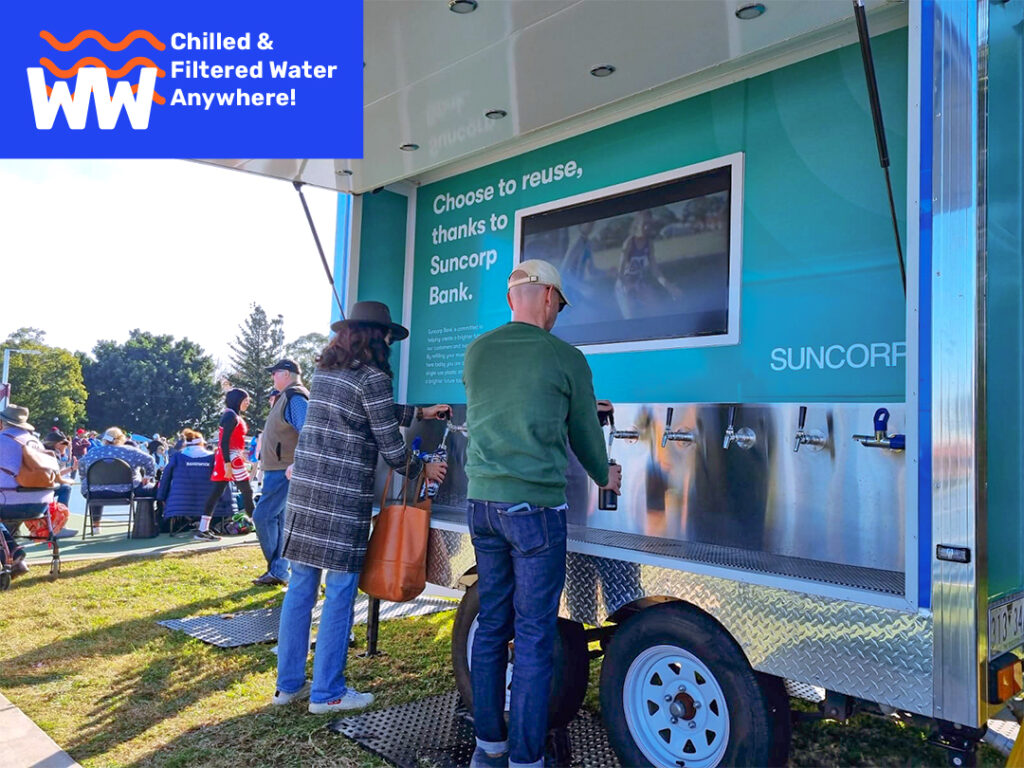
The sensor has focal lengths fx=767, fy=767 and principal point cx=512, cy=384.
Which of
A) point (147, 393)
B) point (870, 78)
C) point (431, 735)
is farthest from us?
point (147, 393)

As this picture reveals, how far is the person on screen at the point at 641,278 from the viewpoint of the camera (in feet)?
12.3

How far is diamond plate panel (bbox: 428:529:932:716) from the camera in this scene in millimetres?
2047

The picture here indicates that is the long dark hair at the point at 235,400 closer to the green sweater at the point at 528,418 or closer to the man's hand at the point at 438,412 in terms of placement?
the man's hand at the point at 438,412

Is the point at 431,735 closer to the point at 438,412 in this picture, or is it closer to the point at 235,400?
the point at 438,412

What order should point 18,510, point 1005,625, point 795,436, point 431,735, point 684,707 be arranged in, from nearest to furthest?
1. point 1005,625
2. point 684,707
3. point 795,436
4. point 431,735
5. point 18,510

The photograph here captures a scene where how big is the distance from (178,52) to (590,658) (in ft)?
11.2

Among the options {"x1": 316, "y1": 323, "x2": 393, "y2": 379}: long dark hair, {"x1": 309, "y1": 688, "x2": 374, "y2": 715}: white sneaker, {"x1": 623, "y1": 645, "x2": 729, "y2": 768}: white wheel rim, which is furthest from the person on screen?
{"x1": 309, "y1": 688, "x2": 374, "y2": 715}: white sneaker

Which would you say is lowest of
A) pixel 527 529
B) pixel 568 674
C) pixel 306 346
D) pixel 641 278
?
pixel 568 674

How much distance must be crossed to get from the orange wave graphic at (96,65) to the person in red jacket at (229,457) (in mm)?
4298

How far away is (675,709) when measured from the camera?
2.59 meters

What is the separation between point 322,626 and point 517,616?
4.01 feet

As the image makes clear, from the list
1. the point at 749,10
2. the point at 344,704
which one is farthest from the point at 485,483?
the point at 749,10

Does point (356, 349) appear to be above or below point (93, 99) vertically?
below

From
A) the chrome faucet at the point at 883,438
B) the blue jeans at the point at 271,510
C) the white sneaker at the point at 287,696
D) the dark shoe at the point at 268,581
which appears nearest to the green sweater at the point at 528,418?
the chrome faucet at the point at 883,438
